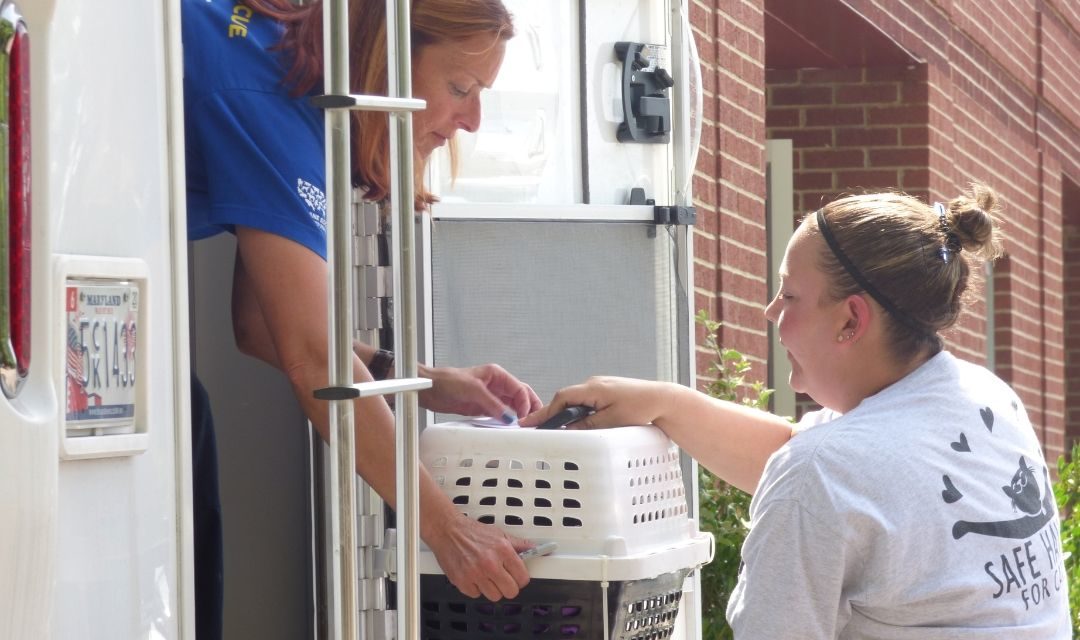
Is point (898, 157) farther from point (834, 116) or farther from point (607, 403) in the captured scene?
point (607, 403)

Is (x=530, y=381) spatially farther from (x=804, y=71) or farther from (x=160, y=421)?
(x=804, y=71)

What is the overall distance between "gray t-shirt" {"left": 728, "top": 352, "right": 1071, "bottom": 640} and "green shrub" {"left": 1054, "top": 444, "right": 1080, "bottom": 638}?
3.20m

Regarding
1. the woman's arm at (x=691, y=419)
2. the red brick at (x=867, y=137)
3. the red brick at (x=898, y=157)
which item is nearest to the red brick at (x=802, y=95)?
the red brick at (x=867, y=137)

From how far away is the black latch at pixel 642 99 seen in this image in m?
3.62

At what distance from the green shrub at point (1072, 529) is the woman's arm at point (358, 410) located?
3.42m

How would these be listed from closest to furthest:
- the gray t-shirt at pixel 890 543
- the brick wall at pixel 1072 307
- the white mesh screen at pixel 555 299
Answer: the gray t-shirt at pixel 890 543, the white mesh screen at pixel 555 299, the brick wall at pixel 1072 307

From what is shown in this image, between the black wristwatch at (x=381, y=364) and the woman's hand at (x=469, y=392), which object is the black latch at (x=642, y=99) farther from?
the black wristwatch at (x=381, y=364)

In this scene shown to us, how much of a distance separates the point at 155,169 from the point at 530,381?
1.52m

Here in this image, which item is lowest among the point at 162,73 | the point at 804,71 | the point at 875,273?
the point at 875,273

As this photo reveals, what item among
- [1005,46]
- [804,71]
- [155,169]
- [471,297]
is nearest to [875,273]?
[471,297]

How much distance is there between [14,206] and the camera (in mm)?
1670

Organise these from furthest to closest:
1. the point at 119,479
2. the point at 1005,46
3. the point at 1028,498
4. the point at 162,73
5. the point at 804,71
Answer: the point at 1005,46, the point at 804,71, the point at 1028,498, the point at 162,73, the point at 119,479

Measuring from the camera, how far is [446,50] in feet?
8.80

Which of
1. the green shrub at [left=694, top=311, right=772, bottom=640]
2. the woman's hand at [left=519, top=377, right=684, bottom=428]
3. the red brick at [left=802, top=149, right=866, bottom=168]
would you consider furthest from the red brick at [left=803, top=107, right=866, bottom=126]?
the woman's hand at [left=519, top=377, right=684, bottom=428]
